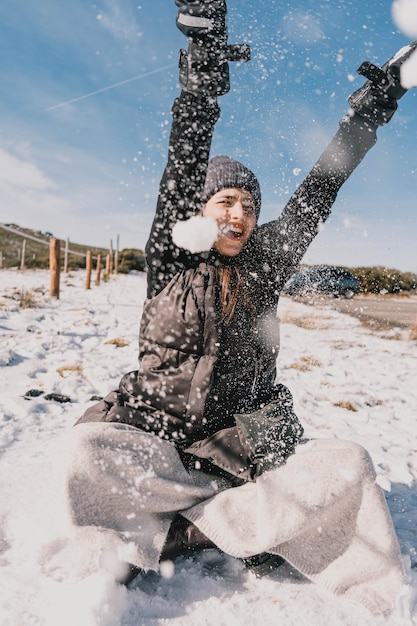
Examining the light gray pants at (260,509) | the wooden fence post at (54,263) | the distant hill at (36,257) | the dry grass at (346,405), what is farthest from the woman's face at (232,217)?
the distant hill at (36,257)

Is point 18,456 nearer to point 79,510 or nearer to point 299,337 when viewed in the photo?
point 79,510

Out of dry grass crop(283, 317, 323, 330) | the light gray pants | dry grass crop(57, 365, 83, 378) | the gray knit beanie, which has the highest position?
the gray knit beanie

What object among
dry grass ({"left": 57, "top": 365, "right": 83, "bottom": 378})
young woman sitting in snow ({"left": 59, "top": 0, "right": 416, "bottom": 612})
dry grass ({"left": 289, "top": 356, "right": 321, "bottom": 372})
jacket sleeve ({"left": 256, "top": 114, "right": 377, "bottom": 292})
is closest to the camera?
young woman sitting in snow ({"left": 59, "top": 0, "right": 416, "bottom": 612})

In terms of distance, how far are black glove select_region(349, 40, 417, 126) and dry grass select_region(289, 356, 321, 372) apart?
11.5 ft

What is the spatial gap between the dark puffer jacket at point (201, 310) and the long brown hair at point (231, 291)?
2cm

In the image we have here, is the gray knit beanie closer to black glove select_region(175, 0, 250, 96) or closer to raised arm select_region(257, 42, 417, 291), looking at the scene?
raised arm select_region(257, 42, 417, 291)

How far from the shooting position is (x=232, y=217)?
1582mm

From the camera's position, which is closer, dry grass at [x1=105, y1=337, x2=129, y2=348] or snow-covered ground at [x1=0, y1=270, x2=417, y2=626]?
snow-covered ground at [x1=0, y1=270, x2=417, y2=626]

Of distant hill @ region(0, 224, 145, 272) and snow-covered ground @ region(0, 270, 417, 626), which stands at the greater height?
distant hill @ region(0, 224, 145, 272)

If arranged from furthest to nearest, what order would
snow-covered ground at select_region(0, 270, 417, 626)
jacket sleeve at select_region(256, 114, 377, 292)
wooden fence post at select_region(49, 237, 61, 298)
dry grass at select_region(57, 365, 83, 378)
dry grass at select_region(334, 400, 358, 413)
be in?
wooden fence post at select_region(49, 237, 61, 298)
dry grass at select_region(57, 365, 83, 378)
dry grass at select_region(334, 400, 358, 413)
jacket sleeve at select_region(256, 114, 377, 292)
snow-covered ground at select_region(0, 270, 417, 626)

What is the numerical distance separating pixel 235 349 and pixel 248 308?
6.5 inches

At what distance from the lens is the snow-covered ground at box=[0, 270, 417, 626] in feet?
3.93

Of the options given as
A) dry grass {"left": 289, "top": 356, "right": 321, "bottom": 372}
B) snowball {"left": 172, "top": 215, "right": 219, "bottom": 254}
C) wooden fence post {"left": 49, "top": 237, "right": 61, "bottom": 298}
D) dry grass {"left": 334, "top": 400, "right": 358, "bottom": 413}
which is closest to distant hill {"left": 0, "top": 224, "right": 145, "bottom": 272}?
wooden fence post {"left": 49, "top": 237, "right": 61, "bottom": 298}

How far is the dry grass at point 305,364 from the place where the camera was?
191 inches
